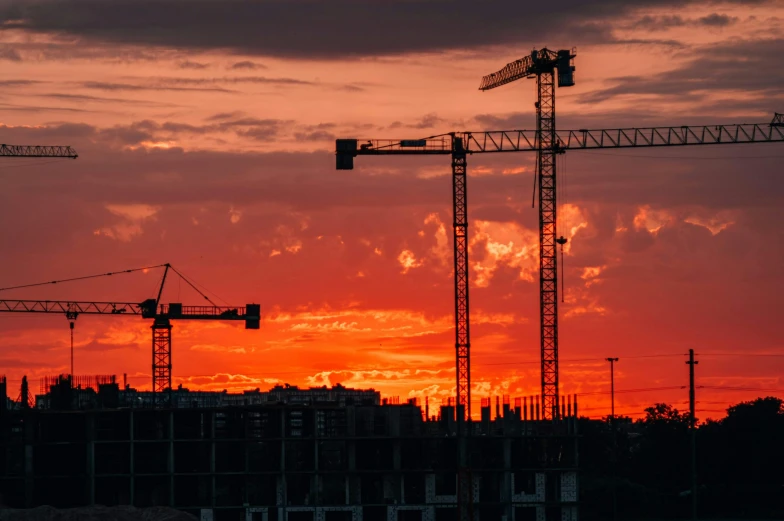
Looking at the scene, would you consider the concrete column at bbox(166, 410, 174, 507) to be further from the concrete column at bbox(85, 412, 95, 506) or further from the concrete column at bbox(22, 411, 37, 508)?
the concrete column at bbox(22, 411, 37, 508)

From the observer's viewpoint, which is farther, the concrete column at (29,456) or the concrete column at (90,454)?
the concrete column at (90,454)

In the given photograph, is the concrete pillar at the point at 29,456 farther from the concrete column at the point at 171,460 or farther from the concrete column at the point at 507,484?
the concrete column at the point at 507,484

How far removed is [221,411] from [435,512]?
16931mm

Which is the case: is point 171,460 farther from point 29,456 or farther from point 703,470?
point 703,470

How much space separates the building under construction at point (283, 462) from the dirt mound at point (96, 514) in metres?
12.8

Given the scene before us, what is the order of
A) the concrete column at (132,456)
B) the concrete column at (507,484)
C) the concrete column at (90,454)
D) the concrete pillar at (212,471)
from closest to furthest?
the concrete column at (90,454) → the concrete pillar at (212,471) → the concrete column at (132,456) → the concrete column at (507,484)

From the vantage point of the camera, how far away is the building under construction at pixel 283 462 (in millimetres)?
114938

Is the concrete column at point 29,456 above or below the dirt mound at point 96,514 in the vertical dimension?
above

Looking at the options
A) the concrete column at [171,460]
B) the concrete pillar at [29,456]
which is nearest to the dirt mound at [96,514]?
the concrete pillar at [29,456]

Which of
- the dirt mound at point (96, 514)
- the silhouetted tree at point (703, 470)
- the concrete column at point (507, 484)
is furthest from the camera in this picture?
the silhouetted tree at point (703, 470)

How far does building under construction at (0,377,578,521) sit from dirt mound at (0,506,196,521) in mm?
12768

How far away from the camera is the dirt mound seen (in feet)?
320

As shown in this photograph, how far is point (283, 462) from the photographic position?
382ft

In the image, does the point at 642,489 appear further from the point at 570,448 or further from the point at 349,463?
the point at 349,463
